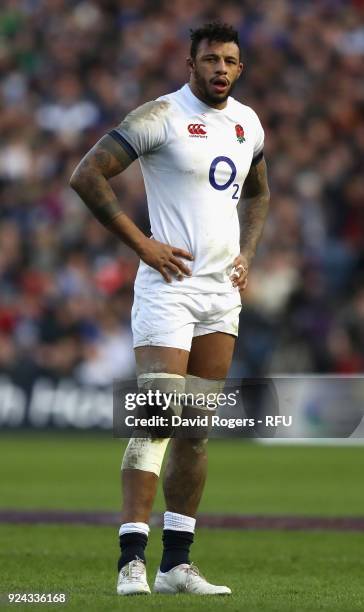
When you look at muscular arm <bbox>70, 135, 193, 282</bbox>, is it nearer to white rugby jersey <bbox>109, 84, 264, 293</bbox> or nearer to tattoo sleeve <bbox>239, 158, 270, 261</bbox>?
white rugby jersey <bbox>109, 84, 264, 293</bbox>

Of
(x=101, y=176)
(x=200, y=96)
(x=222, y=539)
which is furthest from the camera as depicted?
(x=222, y=539)

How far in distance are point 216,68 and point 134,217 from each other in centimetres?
1244

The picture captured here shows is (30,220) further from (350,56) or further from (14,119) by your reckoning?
(350,56)

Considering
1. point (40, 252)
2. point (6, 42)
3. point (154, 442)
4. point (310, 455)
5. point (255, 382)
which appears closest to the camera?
point (154, 442)

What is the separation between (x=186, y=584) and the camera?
6.07 m

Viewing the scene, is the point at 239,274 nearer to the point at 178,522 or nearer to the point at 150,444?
the point at 150,444

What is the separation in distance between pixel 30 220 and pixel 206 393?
45.4 ft

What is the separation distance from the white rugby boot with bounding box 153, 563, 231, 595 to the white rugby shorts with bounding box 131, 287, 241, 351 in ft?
3.03

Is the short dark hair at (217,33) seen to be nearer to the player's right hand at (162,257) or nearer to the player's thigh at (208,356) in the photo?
the player's right hand at (162,257)

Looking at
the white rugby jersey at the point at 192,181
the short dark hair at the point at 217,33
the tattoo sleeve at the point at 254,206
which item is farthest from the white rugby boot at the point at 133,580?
the short dark hair at the point at 217,33

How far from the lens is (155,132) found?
241 inches

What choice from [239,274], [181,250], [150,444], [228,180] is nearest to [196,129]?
[228,180]

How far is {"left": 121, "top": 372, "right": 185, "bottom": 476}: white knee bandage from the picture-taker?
604 centimetres

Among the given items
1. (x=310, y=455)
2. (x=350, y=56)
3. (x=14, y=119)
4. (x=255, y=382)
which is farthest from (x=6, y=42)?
(x=255, y=382)
